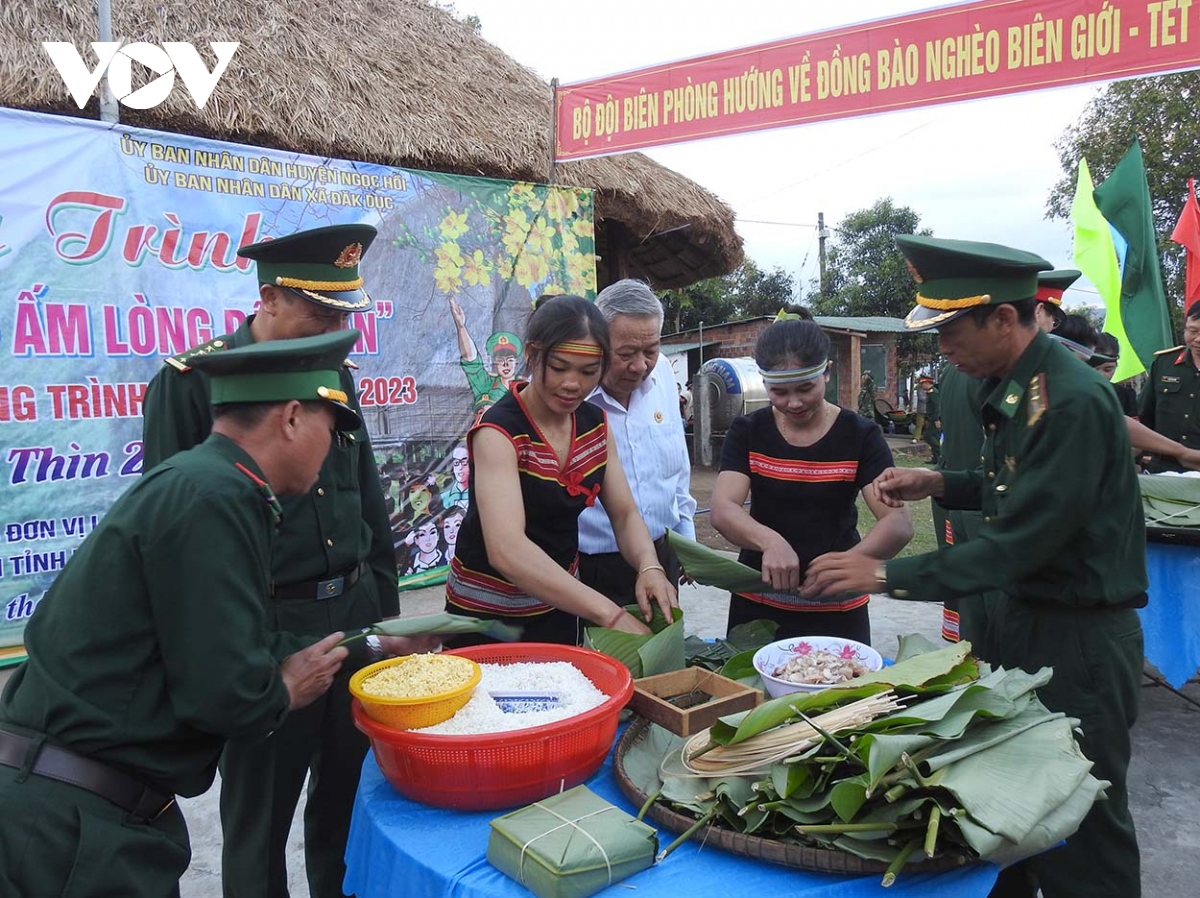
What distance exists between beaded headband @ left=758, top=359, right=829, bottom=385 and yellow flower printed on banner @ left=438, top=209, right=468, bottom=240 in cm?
392

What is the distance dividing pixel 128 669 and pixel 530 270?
520 centimetres

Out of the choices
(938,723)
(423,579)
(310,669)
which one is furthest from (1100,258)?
(310,669)

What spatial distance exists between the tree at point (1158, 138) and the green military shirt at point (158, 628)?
15.1 metres

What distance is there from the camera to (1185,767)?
11.4 feet

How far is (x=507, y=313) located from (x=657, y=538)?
11.7 ft

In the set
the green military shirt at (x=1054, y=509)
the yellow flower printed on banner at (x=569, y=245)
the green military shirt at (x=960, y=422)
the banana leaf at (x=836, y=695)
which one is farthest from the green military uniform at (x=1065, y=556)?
the yellow flower printed on banner at (x=569, y=245)

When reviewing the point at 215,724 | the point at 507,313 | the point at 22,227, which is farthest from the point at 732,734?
the point at 507,313

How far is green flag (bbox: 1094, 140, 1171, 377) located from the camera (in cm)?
546

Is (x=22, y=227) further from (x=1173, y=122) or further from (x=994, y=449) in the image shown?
(x=1173, y=122)

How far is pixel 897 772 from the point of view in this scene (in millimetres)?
1250

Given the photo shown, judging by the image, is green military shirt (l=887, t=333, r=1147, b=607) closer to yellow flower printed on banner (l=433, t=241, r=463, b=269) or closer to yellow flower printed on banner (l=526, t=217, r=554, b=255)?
yellow flower printed on banner (l=433, t=241, r=463, b=269)

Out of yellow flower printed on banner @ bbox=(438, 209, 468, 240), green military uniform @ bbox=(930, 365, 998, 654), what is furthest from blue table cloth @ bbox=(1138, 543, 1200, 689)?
yellow flower printed on banner @ bbox=(438, 209, 468, 240)

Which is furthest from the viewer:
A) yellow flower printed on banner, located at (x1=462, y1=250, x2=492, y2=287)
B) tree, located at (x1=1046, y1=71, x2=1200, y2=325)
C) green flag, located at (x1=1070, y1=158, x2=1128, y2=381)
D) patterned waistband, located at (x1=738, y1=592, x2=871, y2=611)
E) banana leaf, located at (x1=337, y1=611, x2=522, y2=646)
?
tree, located at (x1=1046, y1=71, x2=1200, y2=325)

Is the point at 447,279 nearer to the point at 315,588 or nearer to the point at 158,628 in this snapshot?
the point at 315,588
